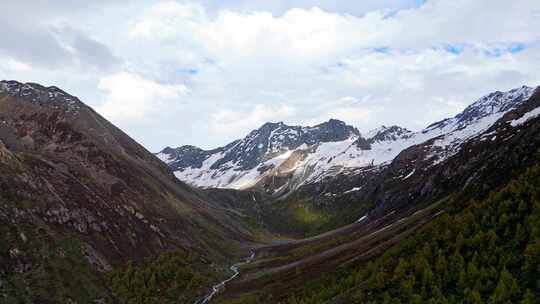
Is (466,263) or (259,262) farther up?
(466,263)

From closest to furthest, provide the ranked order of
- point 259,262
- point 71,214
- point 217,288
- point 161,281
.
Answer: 1. point 161,281
2. point 71,214
3. point 217,288
4. point 259,262

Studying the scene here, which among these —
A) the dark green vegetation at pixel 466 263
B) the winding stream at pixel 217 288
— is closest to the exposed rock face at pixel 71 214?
the winding stream at pixel 217 288

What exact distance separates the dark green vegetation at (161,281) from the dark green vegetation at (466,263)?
43971mm

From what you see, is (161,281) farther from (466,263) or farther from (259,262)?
(466,263)

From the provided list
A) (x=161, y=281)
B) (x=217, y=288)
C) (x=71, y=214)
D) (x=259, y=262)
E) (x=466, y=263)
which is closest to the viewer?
(x=466, y=263)

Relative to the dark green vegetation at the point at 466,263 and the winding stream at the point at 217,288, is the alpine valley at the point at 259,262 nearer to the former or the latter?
the dark green vegetation at the point at 466,263

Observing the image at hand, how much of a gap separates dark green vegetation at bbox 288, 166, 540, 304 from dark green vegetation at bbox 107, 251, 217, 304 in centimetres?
4397

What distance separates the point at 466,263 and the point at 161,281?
8972cm

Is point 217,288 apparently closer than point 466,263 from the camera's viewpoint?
No

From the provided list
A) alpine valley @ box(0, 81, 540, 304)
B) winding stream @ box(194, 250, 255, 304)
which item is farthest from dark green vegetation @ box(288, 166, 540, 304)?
winding stream @ box(194, 250, 255, 304)

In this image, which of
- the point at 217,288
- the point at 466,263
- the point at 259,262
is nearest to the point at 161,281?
the point at 217,288

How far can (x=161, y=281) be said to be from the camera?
5487 inches

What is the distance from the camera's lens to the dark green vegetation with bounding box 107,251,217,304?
125m

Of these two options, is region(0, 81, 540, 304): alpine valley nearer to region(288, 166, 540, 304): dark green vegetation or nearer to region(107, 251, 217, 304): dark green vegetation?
region(288, 166, 540, 304): dark green vegetation
